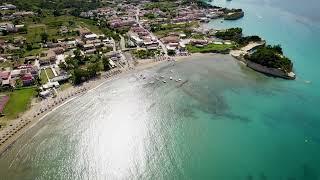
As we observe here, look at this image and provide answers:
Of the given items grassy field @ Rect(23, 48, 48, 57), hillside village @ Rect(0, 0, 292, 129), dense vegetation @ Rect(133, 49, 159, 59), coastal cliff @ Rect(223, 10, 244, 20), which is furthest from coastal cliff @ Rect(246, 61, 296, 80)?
grassy field @ Rect(23, 48, 48, 57)

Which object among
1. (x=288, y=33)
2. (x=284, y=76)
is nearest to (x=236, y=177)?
(x=284, y=76)

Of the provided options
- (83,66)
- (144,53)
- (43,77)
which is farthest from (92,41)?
(43,77)

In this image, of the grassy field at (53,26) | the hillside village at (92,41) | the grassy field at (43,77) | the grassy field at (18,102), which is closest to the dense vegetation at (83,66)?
the hillside village at (92,41)

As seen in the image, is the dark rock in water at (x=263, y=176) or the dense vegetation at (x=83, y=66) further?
the dense vegetation at (x=83, y=66)

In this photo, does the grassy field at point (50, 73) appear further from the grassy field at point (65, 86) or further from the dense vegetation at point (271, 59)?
the dense vegetation at point (271, 59)

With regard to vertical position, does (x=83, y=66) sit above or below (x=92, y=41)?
below

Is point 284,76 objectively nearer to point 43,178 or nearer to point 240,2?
point 43,178

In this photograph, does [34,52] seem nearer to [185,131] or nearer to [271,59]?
[185,131]
